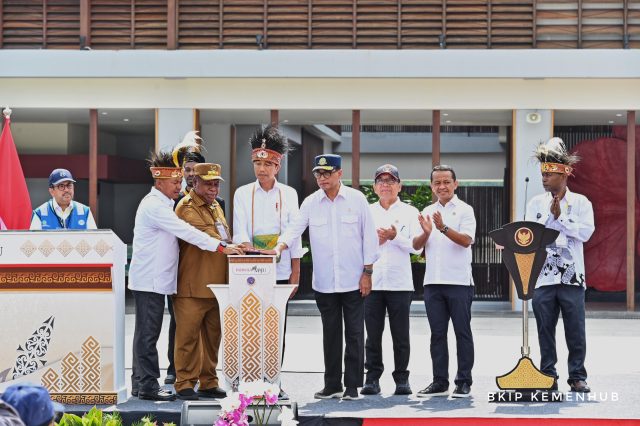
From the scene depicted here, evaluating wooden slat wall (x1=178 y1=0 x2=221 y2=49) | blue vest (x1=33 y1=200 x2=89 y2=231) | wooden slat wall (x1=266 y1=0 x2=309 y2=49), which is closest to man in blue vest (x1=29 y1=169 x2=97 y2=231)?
blue vest (x1=33 y1=200 x2=89 y2=231)

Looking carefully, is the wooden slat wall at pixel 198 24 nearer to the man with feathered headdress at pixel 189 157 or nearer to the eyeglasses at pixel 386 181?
the man with feathered headdress at pixel 189 157

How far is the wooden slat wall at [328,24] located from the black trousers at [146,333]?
7.45 metres

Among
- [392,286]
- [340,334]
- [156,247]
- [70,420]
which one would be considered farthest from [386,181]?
[70,420]

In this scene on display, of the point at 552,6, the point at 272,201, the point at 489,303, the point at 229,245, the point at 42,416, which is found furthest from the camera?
the point at 489,303

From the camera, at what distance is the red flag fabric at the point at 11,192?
8.03m

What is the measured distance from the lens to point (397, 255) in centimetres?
766

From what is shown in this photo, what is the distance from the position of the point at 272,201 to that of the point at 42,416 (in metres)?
3.92

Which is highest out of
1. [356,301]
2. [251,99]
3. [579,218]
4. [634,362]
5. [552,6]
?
[552,6]

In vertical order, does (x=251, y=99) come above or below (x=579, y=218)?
above

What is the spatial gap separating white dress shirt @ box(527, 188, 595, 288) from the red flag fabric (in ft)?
13.7

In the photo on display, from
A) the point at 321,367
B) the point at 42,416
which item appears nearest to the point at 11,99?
the point at 321,367

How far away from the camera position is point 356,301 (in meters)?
7.27

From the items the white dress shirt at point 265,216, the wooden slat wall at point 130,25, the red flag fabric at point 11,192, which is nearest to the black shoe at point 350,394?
the white dress shirt at point 265,216

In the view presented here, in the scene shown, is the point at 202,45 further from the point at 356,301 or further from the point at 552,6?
the point at 356,301
